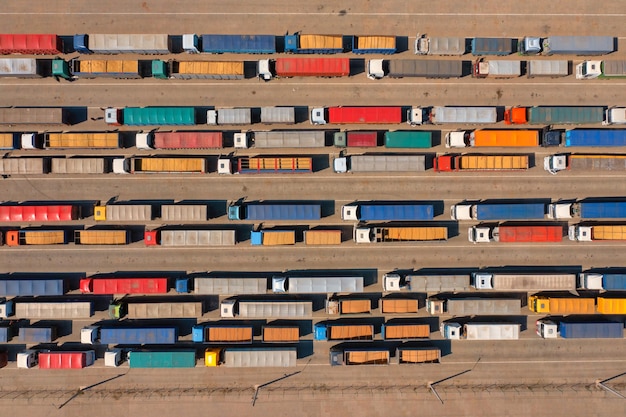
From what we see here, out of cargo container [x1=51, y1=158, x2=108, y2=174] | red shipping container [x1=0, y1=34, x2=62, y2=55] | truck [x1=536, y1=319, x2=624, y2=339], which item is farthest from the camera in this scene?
truck [x1=536, y1=319, x2=624, y2=339]

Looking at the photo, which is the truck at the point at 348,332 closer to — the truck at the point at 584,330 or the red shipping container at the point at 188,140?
the truck at the point at 584,330

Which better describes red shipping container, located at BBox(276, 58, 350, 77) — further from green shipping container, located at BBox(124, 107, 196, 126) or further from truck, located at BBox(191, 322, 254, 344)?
truck, located at BBox(191, 322, 254, 344)

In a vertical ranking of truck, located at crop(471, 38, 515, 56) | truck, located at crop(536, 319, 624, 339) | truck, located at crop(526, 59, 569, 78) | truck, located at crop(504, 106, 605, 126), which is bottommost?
truck, located at crop(536, 319, 624, 339)

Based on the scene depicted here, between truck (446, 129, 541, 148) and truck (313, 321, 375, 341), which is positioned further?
truck (313, 321, 375, 341)

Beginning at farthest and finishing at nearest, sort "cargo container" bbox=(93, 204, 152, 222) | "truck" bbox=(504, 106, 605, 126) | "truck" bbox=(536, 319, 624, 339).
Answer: "truck" bbox=(536, 319, 624, 339), "truck" bbox=(504, 106, 605, 126), "cargo container" bbox=(93, 204, 152, 222)

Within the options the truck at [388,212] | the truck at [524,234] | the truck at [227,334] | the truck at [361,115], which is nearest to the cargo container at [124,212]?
the truck at [227,334]

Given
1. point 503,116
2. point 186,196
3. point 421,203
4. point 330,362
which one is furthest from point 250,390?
point 503,116

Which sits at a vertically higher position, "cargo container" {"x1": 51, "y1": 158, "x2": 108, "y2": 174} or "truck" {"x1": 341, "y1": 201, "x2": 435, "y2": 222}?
"cargo container" {"x1": 51, "y1": 158, "x2": 108, "y2": 174}

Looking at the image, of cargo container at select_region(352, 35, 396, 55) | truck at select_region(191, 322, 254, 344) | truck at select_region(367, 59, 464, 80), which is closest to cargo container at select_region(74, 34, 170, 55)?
cargo container at select_region(352, 35, 396, 55)
